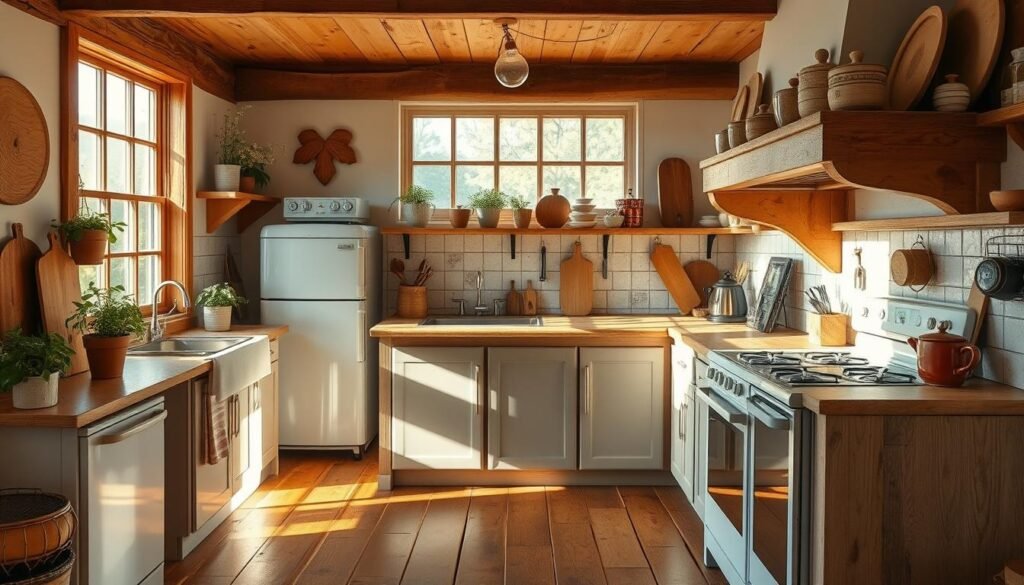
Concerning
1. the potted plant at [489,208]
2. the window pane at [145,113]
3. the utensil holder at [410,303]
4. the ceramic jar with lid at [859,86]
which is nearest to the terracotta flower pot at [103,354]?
the window pane at [145,113]

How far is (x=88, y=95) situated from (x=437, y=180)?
6.85ft

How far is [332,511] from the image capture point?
4059 millimetres

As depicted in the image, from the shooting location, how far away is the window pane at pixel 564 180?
527cm

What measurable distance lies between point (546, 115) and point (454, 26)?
3.71 ft

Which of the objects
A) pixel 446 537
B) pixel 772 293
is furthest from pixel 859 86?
pixel 446 537

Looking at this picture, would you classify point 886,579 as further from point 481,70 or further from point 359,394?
point 481,70

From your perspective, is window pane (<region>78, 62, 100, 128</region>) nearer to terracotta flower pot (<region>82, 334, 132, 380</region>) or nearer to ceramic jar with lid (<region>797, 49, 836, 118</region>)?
terracotta flower pot (<region>82, 334, 132, 380</region>)

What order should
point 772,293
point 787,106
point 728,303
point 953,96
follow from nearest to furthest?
point 953,96 < point 787,106 < point 772,293 < point 728,303

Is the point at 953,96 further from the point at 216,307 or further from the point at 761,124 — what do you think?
the point at 216,307

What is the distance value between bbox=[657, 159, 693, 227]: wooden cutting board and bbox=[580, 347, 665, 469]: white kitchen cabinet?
3.48 feet

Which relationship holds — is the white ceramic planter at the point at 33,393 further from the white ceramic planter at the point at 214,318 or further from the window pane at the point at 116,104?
the white ceramic planter at the point at 214,318

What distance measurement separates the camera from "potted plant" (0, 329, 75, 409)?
2574mm

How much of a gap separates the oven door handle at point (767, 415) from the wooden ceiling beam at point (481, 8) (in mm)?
1687

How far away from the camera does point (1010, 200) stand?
223 cm
